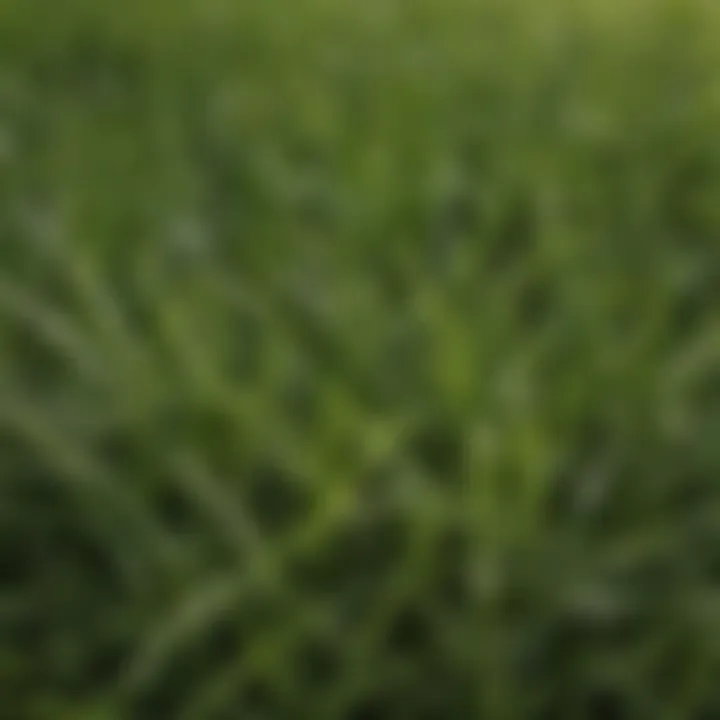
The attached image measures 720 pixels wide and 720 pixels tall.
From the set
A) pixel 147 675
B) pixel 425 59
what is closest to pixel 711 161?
pixel 425 59

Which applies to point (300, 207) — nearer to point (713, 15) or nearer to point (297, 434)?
point (297, 434)

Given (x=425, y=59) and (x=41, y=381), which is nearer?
(x=41, y=381)

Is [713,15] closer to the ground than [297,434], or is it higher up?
higher up

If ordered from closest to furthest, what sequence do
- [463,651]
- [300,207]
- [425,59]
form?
[463,651] < [300,207] < [425,59]

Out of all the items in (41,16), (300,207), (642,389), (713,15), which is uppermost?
(41,16)

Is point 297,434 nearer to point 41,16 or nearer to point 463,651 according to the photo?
point 463,651

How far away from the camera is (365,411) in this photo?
2.59 feet

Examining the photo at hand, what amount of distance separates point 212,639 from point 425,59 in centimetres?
57

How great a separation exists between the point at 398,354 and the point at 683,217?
0.27 meters

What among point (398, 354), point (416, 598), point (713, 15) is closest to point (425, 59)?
point (713, 15)

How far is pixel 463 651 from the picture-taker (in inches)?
27.5

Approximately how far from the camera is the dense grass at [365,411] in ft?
2.34

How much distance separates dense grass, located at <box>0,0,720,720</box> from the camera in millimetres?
712

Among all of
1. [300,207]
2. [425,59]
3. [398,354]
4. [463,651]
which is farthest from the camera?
[425,59]
